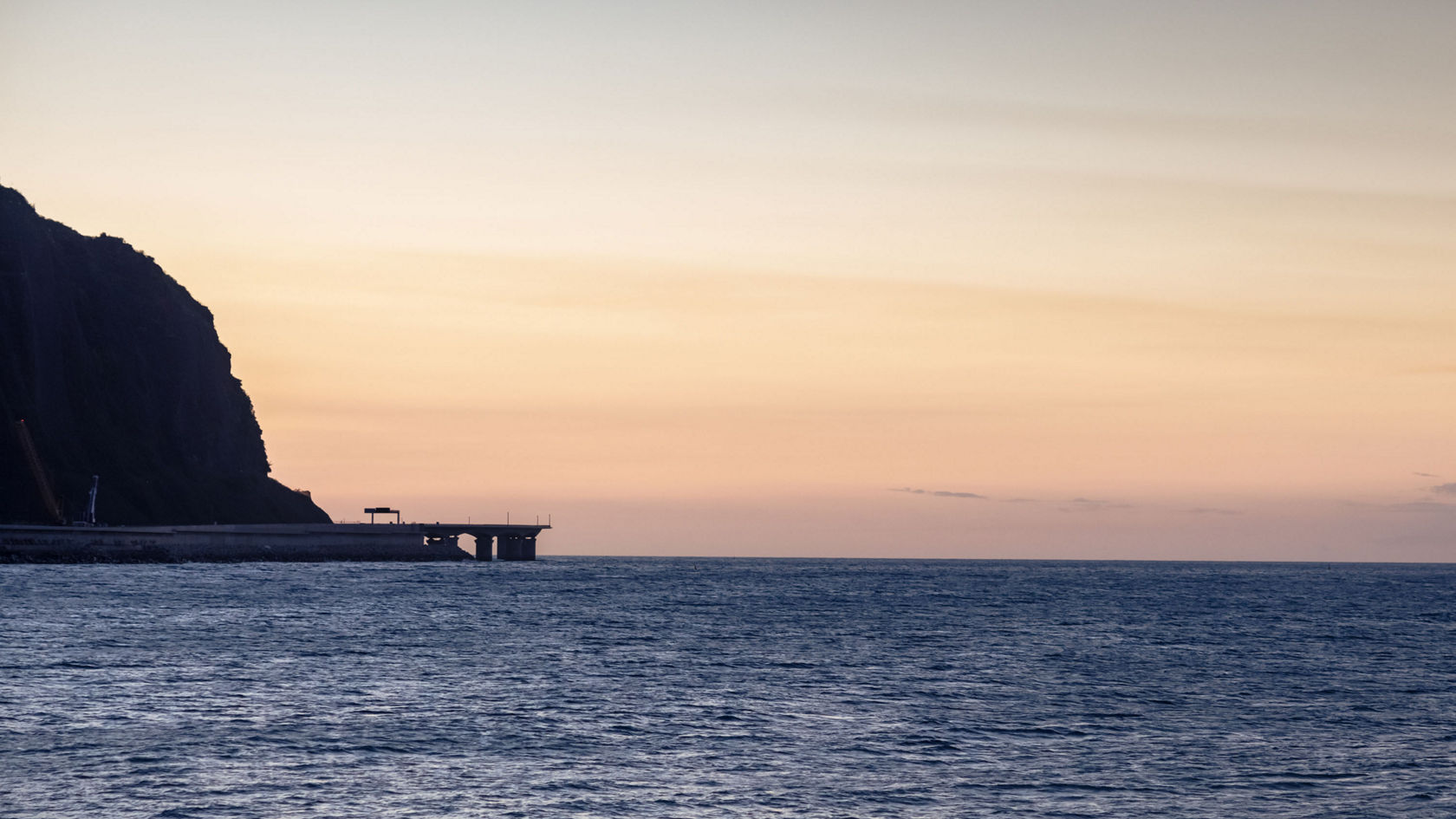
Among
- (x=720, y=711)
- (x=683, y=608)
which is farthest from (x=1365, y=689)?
(x=683, y=608)

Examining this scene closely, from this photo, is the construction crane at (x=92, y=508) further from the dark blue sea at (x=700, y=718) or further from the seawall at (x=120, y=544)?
the dark blue sea at (x=700, y=718)

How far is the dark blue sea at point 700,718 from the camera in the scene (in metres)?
31.9

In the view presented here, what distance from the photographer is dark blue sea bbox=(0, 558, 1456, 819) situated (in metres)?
31.9

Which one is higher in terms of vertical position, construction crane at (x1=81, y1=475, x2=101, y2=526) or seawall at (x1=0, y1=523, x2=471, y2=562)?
construction crane at (x1=81, y1=475, x2=101, y2=526)

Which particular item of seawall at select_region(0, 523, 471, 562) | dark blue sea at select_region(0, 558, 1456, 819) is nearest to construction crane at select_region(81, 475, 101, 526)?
seawall at select_region(0, 523, 471, 562)

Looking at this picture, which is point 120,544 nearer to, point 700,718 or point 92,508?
point 92,508

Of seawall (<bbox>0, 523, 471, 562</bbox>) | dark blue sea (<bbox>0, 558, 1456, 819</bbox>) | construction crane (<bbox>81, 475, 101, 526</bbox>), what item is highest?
construction crane (<bbox>81, 475, 101, 526</bbox>)

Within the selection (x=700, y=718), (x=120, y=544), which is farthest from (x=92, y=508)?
(x=700, y=718)

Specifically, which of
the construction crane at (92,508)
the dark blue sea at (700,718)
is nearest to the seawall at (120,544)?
the construction crane at (92,508)

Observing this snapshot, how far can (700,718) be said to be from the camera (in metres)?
44.8

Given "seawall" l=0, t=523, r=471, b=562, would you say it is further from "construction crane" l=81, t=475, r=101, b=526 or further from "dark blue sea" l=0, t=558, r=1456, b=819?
"dark blue sea" l=0, t=558, r=1456, b=819

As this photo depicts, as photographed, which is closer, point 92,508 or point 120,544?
point 120,544

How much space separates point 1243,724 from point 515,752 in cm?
2447

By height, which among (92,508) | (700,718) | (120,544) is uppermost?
(92,508)
